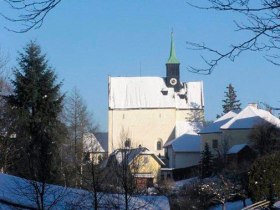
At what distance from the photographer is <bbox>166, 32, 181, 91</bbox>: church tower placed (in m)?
84.0

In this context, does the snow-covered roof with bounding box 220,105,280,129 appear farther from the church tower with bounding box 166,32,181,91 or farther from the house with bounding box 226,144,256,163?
the church tower with bounding box 166,32,181,91

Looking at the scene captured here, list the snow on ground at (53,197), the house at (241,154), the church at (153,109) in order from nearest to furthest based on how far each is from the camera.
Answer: the snow on ground at (53,197) → the house at (241,154) → the church at (153,109)

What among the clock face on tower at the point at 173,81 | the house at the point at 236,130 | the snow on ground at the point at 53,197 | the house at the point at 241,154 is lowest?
the snow on ground at the point at 53,197

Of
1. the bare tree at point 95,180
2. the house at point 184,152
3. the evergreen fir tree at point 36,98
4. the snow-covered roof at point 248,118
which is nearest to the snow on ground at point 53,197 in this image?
the bare tree at point 95,180

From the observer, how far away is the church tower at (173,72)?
8400 cm

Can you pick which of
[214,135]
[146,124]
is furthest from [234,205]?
[146,124]

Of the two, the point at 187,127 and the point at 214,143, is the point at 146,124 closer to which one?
the point at 187,127

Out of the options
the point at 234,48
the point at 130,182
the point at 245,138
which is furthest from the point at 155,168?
the point at 234,48

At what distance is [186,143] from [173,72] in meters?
16.0

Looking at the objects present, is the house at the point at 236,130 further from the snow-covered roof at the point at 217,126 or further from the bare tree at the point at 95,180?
the bare tree at the point at 95,180

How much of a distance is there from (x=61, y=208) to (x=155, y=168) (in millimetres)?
52527

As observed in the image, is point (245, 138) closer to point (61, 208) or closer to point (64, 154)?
point (64, 154)

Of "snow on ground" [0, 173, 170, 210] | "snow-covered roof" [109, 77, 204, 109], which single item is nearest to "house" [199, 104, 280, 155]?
"snow-covered roof" [109, 77, 204, 109]

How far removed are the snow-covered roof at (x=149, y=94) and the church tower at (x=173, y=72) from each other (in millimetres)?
752
